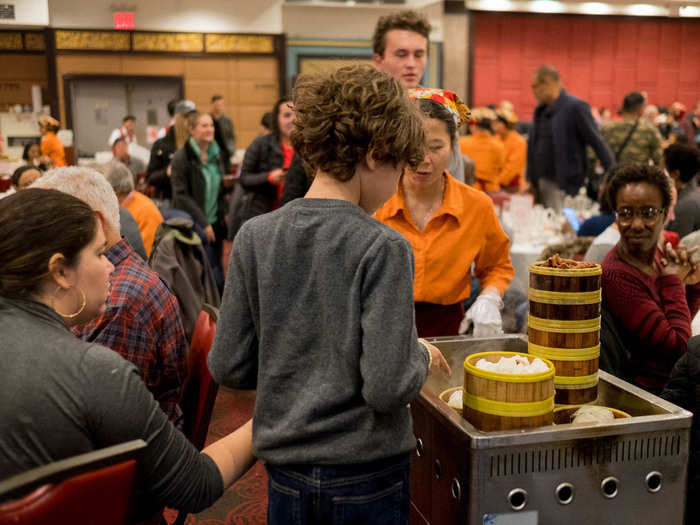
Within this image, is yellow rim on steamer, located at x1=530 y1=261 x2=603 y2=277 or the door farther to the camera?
the door

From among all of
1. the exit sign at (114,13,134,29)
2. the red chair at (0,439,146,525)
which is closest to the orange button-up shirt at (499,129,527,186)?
the exit sign at (114,13,134,29)

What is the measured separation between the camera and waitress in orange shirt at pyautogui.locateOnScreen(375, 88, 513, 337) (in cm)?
198

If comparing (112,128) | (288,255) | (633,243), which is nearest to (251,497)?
(633,243)

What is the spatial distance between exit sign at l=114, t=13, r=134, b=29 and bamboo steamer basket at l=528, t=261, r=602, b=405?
1126cm

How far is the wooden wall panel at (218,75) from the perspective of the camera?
37.7ft

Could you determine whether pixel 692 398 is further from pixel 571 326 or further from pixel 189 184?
pixel 189 184

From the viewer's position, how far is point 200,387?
69.5 inches

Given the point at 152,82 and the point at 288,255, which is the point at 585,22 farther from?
the point at 288,255

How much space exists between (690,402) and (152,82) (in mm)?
11427

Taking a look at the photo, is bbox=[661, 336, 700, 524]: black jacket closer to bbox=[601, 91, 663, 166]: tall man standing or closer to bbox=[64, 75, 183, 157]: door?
bbox=[601, 91, 663, 166]: tall man standing

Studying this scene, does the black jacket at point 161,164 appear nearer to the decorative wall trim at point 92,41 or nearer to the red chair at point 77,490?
the red chair at point 77,490

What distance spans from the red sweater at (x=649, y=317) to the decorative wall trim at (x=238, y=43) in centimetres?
1083

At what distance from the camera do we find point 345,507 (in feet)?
3.97

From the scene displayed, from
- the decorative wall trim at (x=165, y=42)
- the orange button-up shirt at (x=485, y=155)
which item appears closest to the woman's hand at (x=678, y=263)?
the orange button-up shirt at (x=485, y=155)
